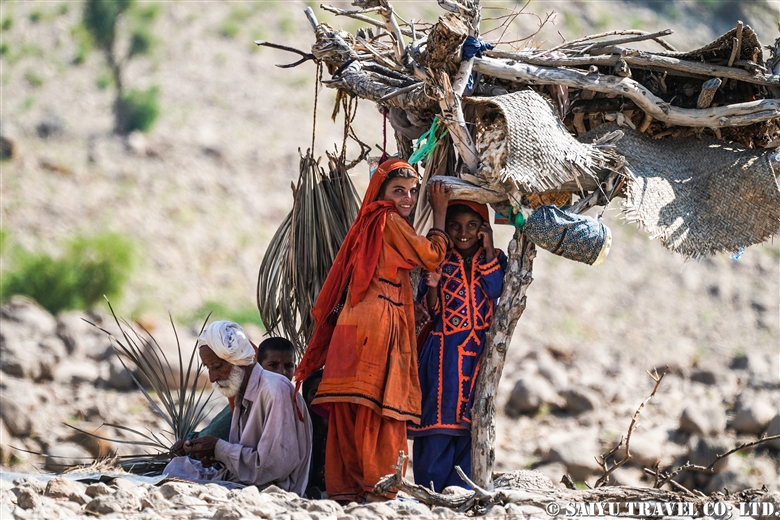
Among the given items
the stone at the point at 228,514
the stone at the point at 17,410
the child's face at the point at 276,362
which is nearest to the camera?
the stone at the point at 228,514

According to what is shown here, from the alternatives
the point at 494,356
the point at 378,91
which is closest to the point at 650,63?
the point at 378,91

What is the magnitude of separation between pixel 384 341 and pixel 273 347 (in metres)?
0.85

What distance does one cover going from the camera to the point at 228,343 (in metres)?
5.14

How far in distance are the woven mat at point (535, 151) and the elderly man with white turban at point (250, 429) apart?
1494 mm

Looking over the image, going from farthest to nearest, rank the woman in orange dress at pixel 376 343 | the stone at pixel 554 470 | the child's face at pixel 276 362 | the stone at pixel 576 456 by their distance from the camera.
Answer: the stone at pixel 576 456 < the stone at pixel 554 470 < the child's face at pixel 276 362 < the woman in orange dress at pixel 376 343

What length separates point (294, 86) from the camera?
25531 mm

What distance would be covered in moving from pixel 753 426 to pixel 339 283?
10359mm

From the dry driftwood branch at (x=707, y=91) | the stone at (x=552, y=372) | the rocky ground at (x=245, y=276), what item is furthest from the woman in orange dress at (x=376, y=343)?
the stone at (x=552, y=372)

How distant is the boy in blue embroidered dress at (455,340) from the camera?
17.4ft

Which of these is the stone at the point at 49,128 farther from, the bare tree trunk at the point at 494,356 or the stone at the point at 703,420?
the bare tree trunk at the point at 494,356

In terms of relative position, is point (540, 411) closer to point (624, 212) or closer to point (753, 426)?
point (753, 426)

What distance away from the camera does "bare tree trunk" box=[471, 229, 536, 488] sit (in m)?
5.19

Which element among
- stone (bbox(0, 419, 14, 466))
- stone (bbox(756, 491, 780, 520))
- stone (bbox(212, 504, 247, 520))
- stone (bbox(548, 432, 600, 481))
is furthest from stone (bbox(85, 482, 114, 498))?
stone (bbox(548, 432, 600, 481))

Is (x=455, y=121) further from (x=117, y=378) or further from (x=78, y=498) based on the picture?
(x=117, y=378)
